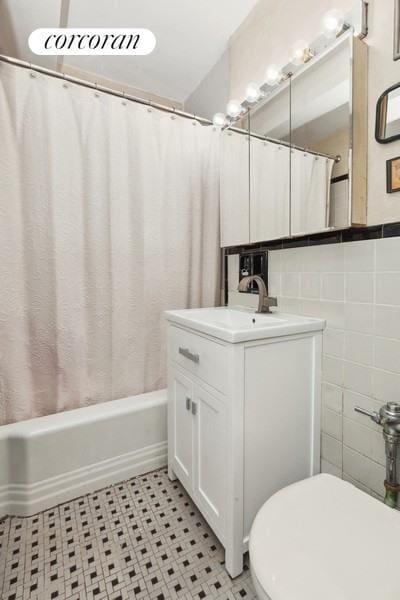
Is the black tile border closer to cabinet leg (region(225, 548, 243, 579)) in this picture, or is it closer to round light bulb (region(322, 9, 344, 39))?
round light bulb (region(322, 9, 344, 39))

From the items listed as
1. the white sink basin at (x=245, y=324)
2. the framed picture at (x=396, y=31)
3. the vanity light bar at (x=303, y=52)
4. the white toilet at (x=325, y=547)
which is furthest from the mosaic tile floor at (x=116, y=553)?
the vanity light bar at (x=303, y=52)

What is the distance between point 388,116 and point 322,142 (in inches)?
8.8

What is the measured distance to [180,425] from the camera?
4.24 ft

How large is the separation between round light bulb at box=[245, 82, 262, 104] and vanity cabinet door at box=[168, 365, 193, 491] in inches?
52.7

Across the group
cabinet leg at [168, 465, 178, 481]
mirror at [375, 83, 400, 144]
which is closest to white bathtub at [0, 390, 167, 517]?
cabinet leg at [168, 465, 178, 481]

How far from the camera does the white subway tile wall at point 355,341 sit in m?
0.94

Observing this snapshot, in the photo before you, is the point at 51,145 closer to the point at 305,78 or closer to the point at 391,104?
the point at 305,78

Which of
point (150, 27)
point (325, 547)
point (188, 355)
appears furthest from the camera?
point (150, 27)

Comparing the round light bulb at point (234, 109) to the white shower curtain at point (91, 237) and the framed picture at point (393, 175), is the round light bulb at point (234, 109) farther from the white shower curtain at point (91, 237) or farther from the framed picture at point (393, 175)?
the framed picture at point (393, 175)

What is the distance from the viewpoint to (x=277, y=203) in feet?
4.50

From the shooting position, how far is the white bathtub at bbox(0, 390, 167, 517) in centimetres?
124

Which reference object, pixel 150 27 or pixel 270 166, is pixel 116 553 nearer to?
pixel 270 166

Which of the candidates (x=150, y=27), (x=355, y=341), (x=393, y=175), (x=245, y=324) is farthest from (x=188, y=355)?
(x=150, y=27)

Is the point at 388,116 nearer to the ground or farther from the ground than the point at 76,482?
farther from the ground
